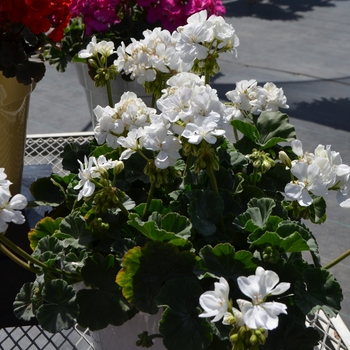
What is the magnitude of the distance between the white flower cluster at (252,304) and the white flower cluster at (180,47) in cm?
38

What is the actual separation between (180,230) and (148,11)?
1.12m

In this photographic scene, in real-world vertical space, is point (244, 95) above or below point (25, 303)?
above

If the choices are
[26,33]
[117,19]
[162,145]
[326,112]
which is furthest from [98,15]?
[326,112]

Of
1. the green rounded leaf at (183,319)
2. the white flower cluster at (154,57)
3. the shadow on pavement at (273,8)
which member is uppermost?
the white flower cluster at (154,57)

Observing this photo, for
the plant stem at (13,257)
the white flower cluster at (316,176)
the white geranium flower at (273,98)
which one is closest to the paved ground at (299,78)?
the white geranium flower at (273,98)

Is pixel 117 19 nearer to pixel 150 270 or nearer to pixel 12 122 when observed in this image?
pixel 12 122

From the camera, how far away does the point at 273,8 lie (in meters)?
5.07

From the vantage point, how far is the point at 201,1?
1737 mm

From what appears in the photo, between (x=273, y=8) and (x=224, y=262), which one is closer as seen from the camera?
(x=224, y=262)

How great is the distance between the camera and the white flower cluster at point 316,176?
2.37 feet

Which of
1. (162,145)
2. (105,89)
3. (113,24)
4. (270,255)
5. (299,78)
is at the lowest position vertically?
(299,78)

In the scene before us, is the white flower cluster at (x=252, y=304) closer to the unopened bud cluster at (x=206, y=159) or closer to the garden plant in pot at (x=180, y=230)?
the garden plant in pot at (x=180, y=230)

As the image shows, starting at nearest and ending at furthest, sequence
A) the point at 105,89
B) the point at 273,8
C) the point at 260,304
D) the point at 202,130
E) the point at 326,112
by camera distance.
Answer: the point at 260,304, the point at 202,130, the point at 105,89, the point at 326,112, the point at 273,8

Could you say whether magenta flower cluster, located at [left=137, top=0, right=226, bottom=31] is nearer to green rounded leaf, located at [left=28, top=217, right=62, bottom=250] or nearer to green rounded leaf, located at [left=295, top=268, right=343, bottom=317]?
green rounded leaf, located at [left=28, top=217, right=62, bottom=250]
